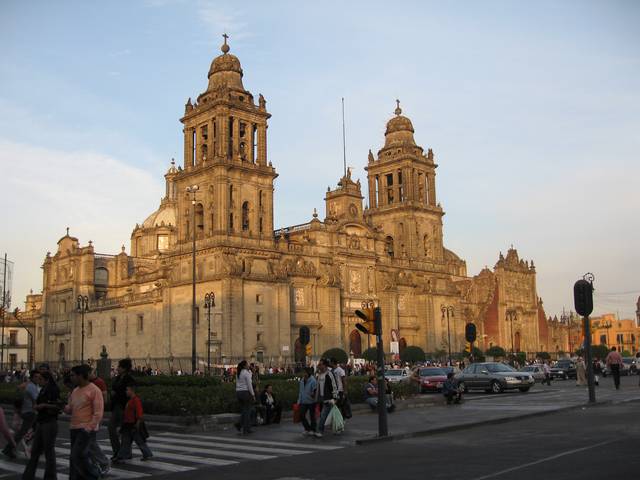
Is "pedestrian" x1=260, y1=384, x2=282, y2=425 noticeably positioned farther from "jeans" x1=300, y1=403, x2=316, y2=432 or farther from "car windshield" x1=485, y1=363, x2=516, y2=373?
"car windshield" x1=485, y1=363, x2=516, y2=373

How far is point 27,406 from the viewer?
16.5 m

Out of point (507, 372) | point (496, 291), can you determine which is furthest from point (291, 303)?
point (496, 291)

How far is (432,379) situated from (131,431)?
2607 centimetres

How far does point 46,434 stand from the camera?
1263cm

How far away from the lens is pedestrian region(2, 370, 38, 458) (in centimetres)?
1614

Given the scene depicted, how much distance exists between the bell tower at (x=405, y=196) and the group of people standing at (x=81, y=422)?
6571 centimetres

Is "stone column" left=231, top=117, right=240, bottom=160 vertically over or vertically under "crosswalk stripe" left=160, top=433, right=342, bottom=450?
over

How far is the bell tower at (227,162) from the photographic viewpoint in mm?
62844

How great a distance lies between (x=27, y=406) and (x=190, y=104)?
5410 cm

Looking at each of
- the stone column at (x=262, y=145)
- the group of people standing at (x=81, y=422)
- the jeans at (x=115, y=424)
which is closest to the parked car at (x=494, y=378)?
the jeans at (x=115, y=424)

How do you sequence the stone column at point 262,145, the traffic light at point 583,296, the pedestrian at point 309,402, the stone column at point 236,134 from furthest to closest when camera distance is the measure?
the stone column at point 262,145, the stone column at point 236,134, the traffic light at point 583,296, the pedestrian at point 309,402

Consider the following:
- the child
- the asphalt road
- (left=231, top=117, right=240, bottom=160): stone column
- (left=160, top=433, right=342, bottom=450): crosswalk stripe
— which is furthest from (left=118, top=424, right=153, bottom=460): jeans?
(left=231, top=117, right=240, bottom=160): stone column

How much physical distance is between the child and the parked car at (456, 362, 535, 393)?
22.4 meters

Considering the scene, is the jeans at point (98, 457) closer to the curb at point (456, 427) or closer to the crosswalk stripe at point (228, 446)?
the crosswalk stripe at point (228, 446)
